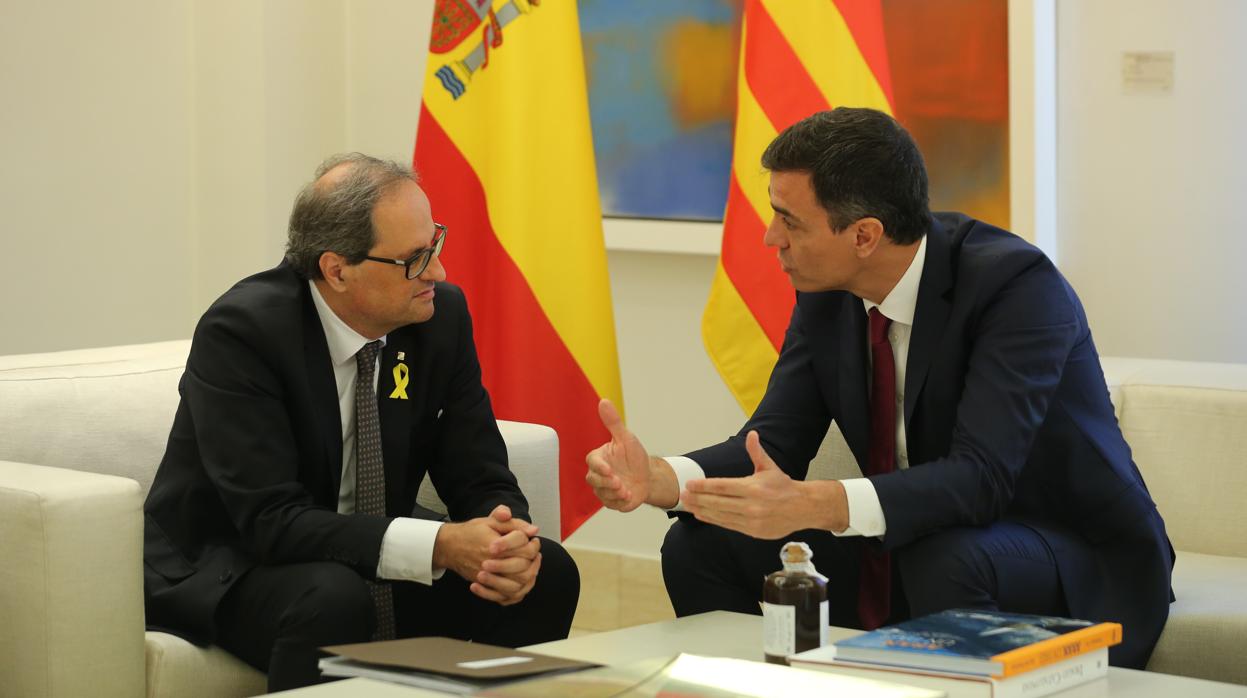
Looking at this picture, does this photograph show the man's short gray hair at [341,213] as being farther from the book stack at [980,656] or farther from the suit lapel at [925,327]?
the book stack at [980,656]

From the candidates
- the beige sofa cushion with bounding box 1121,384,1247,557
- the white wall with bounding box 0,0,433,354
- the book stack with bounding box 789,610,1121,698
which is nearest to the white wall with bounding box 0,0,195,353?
the white wall with bounding box 0,0,433,354

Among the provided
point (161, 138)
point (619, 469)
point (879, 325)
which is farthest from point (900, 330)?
point (161, 138)

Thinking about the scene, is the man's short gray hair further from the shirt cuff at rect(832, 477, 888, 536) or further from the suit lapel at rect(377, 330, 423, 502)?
the shirt cuff at rect(832, 477, 888, 536)

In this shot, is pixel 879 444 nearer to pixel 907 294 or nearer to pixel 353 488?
pixel 907 294

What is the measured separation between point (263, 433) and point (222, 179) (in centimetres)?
241

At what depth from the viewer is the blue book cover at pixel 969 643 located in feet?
5.85

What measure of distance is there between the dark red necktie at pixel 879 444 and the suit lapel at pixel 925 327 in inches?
2.7

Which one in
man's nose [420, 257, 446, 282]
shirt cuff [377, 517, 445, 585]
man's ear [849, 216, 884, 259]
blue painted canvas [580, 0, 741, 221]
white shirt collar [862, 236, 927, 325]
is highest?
blue painted canvas [580, 0, 741, 221]

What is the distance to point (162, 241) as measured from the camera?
474 centimetres

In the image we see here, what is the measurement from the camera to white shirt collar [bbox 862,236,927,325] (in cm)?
258

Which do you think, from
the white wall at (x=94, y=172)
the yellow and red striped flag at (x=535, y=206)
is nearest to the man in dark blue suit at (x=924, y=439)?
the yellow and red striped flag at (x=535, y=206)

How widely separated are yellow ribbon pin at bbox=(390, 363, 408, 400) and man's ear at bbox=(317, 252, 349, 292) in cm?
18

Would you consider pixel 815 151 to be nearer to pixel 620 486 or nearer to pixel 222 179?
pixel 620 486

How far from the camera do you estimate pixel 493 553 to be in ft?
8.00
